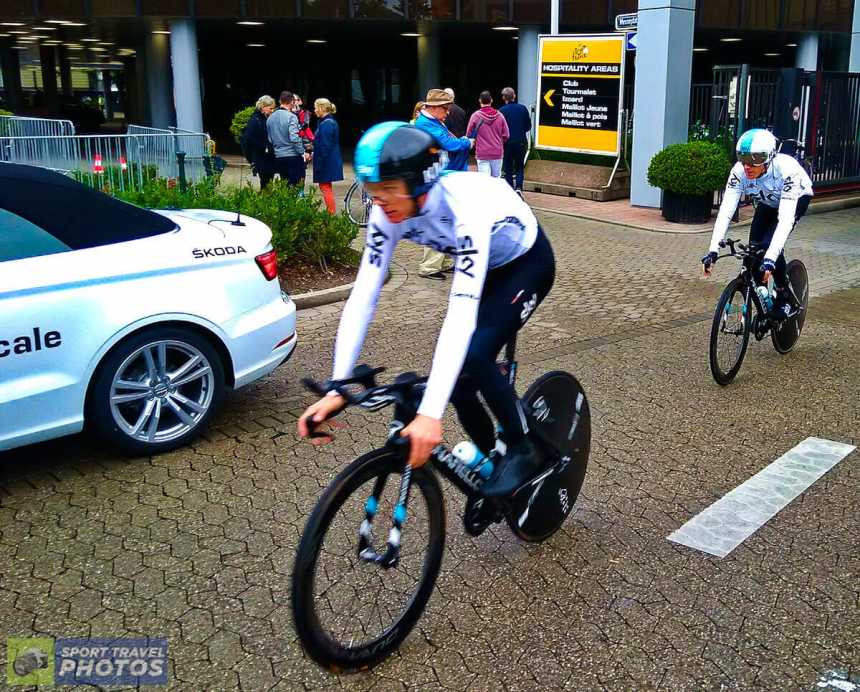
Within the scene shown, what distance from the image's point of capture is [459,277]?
3.21m

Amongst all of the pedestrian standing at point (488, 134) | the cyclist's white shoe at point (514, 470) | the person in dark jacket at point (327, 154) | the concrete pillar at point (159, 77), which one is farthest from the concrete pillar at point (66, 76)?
the cyclist's white shoe at point (514, 470)

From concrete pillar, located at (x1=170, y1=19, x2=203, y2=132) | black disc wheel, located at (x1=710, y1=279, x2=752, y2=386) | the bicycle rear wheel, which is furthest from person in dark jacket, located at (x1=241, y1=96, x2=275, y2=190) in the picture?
concrete pillar, located at (x1=170, y1=19, x2=203, y2=132)

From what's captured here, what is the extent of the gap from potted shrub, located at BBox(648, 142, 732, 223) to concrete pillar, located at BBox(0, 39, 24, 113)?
88.8ft

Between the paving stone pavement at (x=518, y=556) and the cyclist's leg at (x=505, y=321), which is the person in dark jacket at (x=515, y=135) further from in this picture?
the cyclist's leg at (x=505, y=321)

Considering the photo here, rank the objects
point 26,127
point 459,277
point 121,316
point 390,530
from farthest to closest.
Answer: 1. point 26,127
2. point 121,316
3. point 390,530
4. point 459,277

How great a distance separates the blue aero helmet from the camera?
310 cm

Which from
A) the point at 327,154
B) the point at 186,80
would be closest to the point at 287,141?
the point at 327,154

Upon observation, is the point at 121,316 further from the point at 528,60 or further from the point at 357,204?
the point at 528,60

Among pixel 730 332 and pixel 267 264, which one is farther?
pixel 730 332

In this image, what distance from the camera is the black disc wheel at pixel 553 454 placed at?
13.1ft

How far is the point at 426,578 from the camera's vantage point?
11.5 ft

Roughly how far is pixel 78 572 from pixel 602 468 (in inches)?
113

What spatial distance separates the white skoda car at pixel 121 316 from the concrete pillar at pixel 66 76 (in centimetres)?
3454

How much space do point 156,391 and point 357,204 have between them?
32.7ft
